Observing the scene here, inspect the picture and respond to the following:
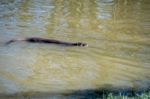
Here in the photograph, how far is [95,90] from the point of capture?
25.3ft

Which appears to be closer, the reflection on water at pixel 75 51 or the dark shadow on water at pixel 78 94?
the dark shadow on water at pixel 78 94

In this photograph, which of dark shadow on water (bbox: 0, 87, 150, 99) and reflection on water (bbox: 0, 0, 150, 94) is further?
reflection on water (bbox: 0, 0, 150, 94)

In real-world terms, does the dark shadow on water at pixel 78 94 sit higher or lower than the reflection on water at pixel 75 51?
lower

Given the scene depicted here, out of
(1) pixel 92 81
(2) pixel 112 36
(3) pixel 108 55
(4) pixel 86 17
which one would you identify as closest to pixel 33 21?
(4) pixel 86 17

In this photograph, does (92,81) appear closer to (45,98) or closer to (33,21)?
(45,98)

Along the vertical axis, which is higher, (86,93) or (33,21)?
(33,21)

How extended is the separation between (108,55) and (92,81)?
1.64 m

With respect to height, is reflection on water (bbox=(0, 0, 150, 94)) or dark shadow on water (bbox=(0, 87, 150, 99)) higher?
reflection on water (bbox=(0, 0, 150, 94))

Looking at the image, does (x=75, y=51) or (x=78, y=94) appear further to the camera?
(x=75, y=51)

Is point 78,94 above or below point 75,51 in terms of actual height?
below

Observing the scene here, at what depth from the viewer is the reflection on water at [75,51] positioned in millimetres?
8234

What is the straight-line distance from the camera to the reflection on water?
823 cm

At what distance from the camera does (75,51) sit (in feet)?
33.2

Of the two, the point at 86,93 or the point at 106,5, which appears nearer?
the point at 86,93
